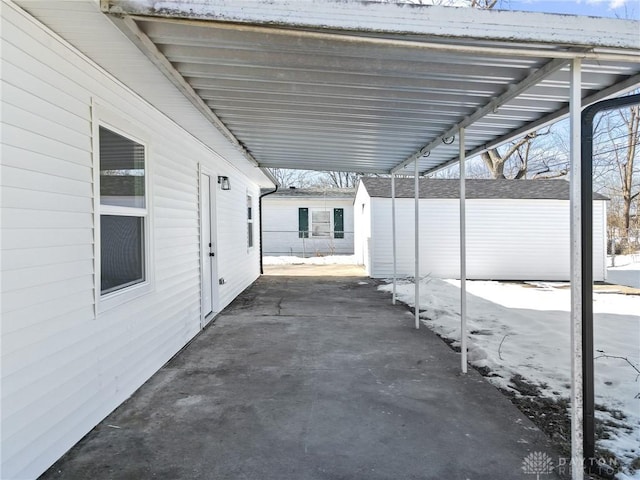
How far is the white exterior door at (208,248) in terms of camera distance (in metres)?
5.83

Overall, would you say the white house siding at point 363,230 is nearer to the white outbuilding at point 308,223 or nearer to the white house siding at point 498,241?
the white house siding at point 498,241

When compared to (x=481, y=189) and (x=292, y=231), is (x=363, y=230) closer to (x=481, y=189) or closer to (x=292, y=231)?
(x=481, y=189)

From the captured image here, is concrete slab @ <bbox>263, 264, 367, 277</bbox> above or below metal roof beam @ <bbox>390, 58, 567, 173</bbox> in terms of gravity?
below

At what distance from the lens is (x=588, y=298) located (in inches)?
90.7

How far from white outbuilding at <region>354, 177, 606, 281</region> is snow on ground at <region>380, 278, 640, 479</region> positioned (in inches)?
95.1

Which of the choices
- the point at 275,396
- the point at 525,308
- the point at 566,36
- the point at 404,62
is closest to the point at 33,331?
the point at 275,396

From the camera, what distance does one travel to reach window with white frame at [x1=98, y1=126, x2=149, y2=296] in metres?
3.09

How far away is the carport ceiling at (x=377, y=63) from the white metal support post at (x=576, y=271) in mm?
228

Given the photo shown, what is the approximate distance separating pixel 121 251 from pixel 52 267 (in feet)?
3.23

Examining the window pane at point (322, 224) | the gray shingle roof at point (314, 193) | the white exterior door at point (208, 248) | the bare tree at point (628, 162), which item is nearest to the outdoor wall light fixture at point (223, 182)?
the white exterior door at point (208, 248)

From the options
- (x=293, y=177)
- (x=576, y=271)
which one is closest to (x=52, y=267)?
(x=576, y=271)

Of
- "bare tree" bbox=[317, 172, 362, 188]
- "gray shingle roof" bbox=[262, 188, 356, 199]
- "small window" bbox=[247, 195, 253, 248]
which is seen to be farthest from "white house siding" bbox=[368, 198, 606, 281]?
"bare tree" bbox=[317, 172, 362, 188]

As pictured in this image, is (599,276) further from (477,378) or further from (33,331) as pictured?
(33,331)

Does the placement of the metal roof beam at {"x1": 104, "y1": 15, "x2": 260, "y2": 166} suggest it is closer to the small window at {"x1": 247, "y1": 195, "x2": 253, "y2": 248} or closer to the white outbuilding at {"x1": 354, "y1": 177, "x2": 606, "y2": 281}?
the small window at {"x1": 247, "y1": 195, "x2": 253, "y2": 248}
